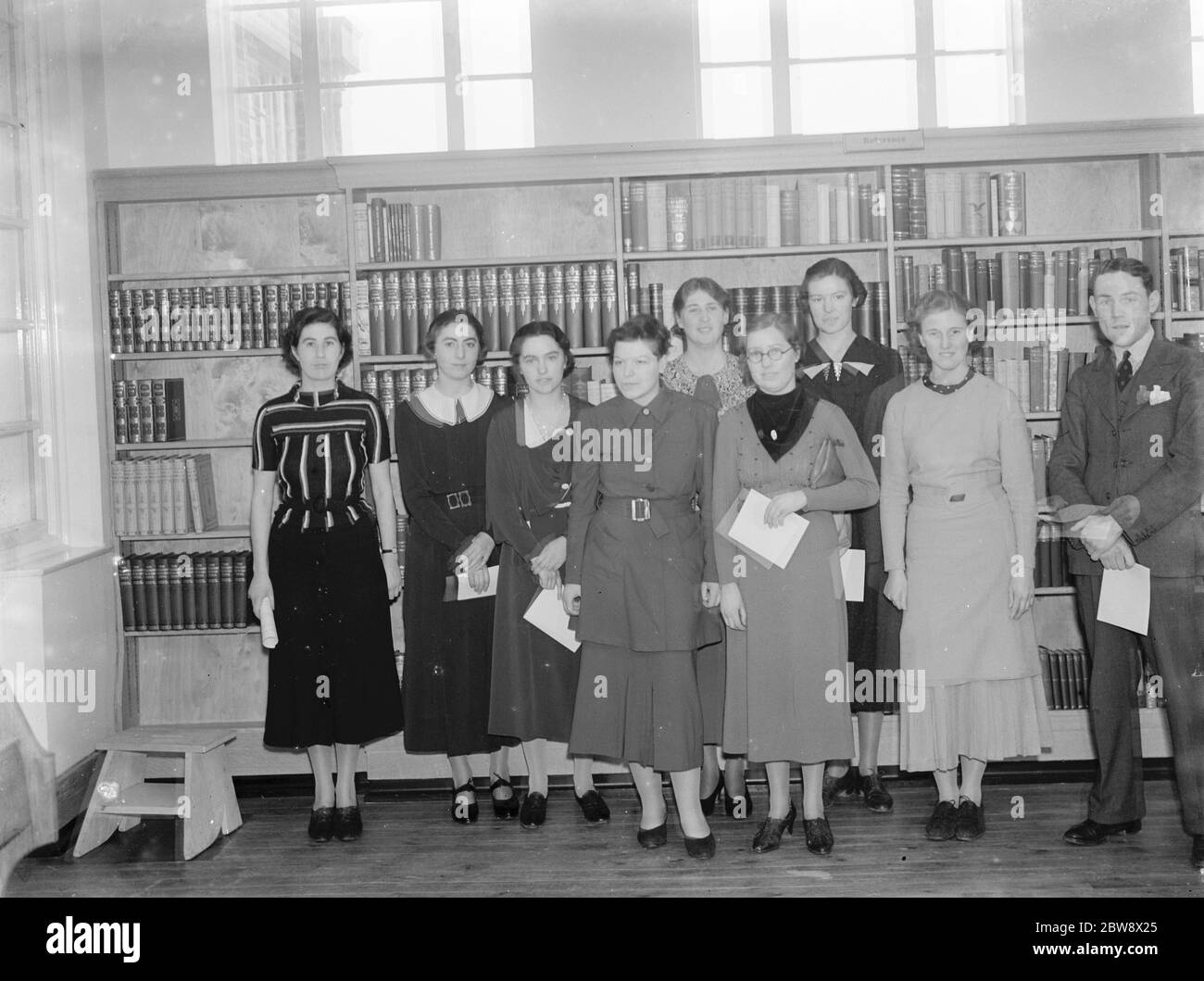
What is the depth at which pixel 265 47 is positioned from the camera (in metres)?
3.97

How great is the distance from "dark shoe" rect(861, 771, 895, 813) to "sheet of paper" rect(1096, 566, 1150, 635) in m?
0.84

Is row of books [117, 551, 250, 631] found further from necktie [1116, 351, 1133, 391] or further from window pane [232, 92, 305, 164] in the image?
necktie [1116, 351, 1133, 391]

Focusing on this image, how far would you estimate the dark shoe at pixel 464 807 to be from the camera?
3467 millimetres

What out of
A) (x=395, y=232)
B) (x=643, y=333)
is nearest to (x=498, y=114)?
(x=395, y=232)

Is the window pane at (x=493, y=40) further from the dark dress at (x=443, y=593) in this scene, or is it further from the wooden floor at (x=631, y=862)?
the wooden floor at (x=631, y=862)

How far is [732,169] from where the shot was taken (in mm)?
3732

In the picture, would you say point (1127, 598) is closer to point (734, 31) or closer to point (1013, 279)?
point (1013, 279)

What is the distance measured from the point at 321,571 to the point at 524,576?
59cm

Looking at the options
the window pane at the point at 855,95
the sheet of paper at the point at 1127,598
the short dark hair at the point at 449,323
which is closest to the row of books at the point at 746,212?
the window pane at the point at 855,95

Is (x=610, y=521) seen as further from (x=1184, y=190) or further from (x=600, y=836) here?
(x=1184, y=190)

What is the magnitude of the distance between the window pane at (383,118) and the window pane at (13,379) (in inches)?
49.5

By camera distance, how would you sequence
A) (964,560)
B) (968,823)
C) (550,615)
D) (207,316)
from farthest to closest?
A: (207,316)
(550,615)
(968,823)
(964,560)
